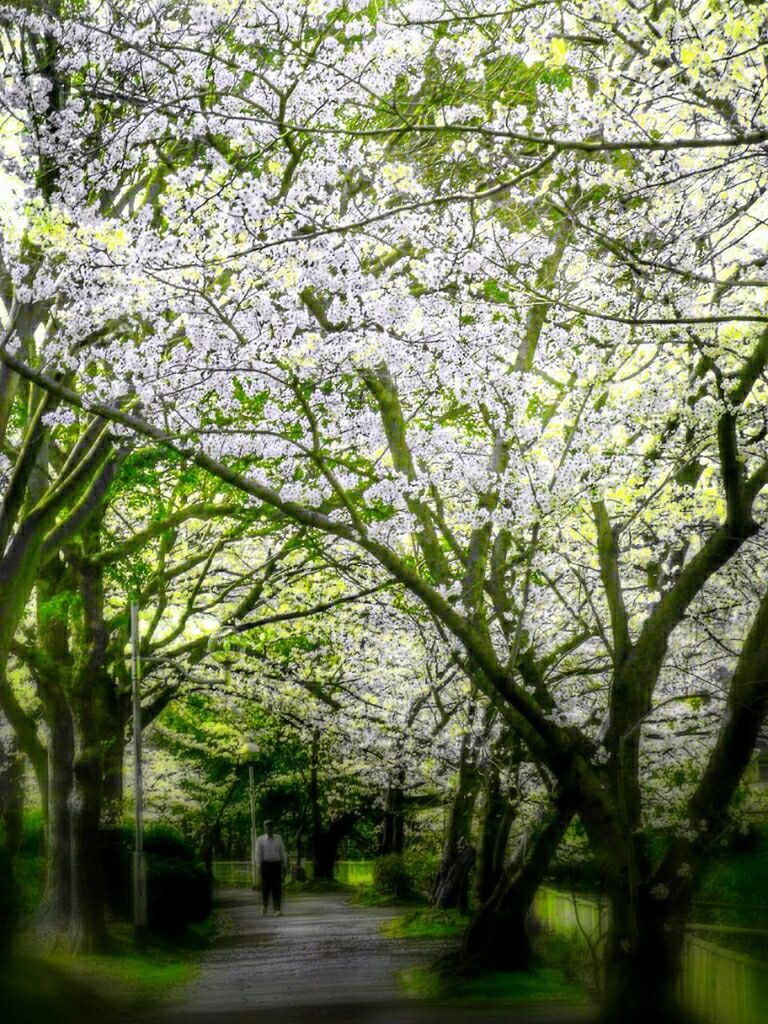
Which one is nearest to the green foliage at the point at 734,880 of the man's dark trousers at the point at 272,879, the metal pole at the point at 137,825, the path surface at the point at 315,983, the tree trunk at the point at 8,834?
the path surface at the point at 315,983

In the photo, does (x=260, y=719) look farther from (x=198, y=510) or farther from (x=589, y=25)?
(x=589, y=25)

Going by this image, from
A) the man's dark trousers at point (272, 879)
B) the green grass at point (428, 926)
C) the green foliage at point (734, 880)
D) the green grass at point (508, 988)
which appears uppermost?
the green foliage at point (734, 880)

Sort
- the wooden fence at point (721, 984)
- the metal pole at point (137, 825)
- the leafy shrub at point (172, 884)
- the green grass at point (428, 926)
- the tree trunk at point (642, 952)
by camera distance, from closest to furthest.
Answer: the tree trunk at point (642, 952) < the wooden fence at point (721, 984) < the metal pole at point (137, 825) < the green grass at point (428, 926) < the leafy shrub at point (172, 884)

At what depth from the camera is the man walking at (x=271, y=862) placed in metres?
20.1

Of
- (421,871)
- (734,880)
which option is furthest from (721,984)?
(421,871)

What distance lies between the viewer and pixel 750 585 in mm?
12094

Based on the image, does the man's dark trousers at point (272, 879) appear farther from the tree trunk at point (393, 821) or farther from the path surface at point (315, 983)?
the tree trunk at point (393, 821)

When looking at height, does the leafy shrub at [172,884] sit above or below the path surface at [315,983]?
above

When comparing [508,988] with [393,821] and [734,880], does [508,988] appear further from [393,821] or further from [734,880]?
[393,821]

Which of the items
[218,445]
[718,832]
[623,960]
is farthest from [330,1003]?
[218,445]

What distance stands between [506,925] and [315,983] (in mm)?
2143

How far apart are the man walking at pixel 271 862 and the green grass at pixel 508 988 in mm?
7643

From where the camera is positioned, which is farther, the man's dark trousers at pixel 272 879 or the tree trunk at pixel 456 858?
the man's dark trousers at pixel 272 879

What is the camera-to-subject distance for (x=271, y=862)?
21281 millimetres
